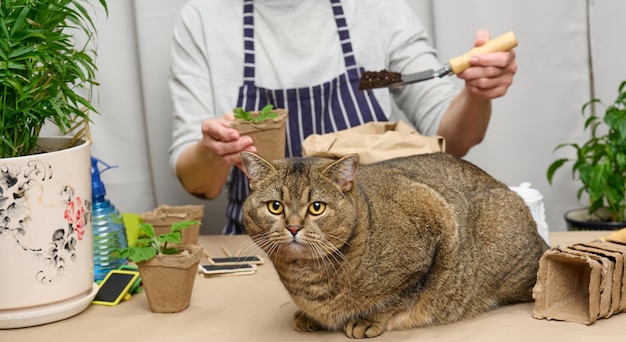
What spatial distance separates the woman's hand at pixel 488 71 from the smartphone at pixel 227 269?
603mm

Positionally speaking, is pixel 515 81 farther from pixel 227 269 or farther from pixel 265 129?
pixel 227 269

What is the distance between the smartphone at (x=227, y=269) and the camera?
62.8 inches

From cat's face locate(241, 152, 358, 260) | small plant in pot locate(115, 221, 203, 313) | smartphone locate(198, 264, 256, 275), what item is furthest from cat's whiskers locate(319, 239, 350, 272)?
smartphone locate(198, 264, 256, 275)

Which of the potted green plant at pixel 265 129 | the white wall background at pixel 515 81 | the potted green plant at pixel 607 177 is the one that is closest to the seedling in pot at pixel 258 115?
the potted green plant at pixel 265 129

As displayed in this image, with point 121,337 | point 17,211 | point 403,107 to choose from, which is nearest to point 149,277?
point 121,337

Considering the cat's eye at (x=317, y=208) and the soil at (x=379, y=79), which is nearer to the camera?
the cat's eye at (x=317, y=208)

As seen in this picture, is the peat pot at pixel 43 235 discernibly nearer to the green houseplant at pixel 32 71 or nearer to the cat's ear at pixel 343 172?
the green houseplant at pixel 32 71

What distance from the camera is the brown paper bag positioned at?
1.56 metres

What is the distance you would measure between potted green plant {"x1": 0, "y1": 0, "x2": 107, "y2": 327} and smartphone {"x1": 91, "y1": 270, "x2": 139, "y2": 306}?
0.08 meters

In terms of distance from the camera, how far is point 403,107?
2250 mm

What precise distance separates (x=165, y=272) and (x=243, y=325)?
0.58 feet

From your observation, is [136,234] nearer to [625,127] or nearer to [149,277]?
[149,277]

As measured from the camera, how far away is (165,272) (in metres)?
1.38

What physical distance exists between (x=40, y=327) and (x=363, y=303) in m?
0.55
